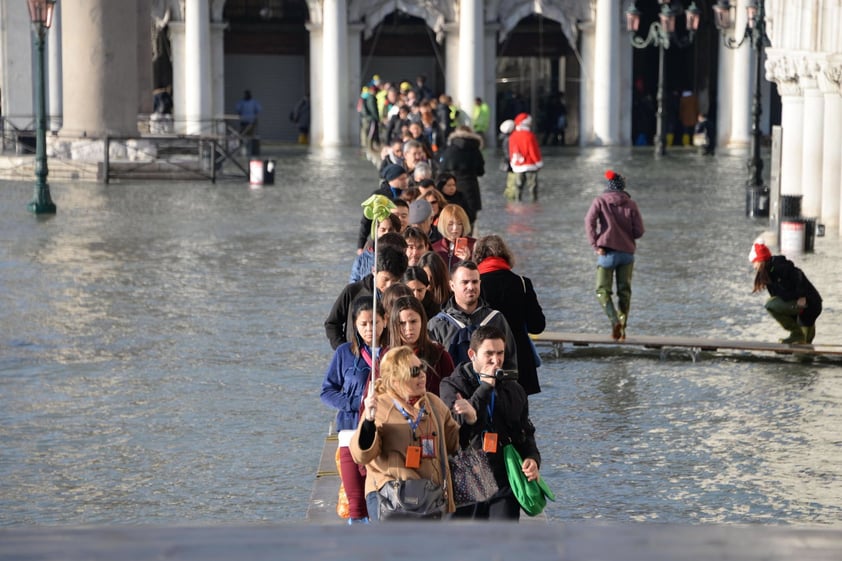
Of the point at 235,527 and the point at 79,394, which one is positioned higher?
the point at 235,527

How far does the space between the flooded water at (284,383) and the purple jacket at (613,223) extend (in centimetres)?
84

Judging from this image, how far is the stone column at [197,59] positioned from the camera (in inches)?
1692

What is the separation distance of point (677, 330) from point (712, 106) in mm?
33551

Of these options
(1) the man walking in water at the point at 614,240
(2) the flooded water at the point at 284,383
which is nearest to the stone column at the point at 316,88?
(2) the flooded water at the point at 284,383

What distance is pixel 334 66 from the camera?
43.4 metres

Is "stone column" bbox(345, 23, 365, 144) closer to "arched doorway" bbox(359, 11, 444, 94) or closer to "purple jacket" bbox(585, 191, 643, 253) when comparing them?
"arched doorway" bbox(359, 11, 444, 94)

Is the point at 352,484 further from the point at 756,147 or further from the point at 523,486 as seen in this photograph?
the point at 756,147

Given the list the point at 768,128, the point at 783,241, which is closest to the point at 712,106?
the point at 768,128

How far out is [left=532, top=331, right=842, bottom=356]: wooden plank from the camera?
11672mm

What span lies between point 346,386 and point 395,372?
3.75 feet

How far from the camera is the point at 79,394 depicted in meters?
10.5

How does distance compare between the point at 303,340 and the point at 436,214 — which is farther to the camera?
the point at 303,340

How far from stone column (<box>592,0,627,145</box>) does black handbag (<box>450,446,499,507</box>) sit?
38.6 metres

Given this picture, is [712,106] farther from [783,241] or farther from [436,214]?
[436,214]
